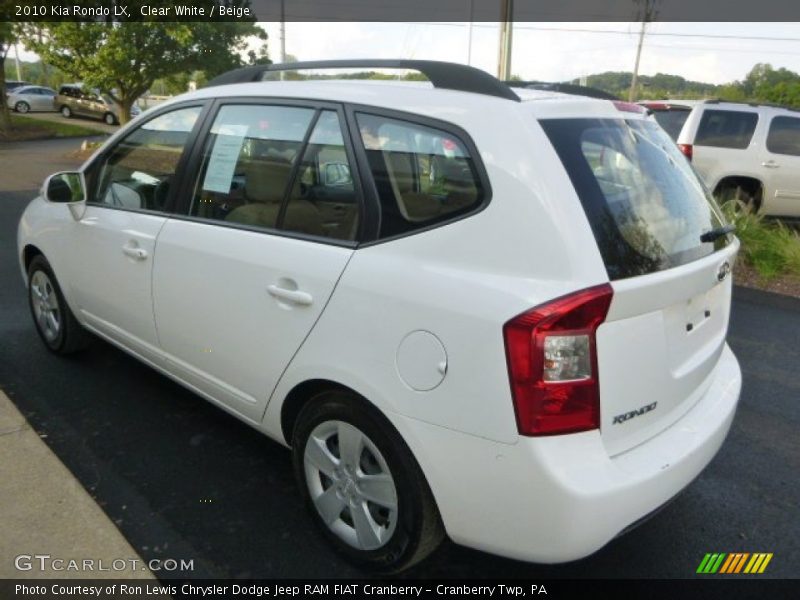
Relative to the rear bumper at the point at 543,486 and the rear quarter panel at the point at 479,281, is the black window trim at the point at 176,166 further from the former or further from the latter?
the rear bumper at the point at 543,486

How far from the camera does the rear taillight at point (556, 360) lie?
Result: 5.92 ft

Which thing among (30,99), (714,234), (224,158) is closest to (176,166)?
(224,158)

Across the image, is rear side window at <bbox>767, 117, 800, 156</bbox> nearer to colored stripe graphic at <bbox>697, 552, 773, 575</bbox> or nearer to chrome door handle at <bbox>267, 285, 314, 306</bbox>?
colored stripe graphic at <bbox>697, 552, 773, 575</bbox>

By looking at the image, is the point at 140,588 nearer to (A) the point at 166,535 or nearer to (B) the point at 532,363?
(A) the point at 166,535

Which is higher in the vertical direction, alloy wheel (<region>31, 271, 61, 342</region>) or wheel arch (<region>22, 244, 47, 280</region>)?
wheel arch (<region>22, 244, 47, 280</region>)

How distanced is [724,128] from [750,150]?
0.46 meters

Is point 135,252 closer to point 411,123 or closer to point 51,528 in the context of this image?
point 51,528

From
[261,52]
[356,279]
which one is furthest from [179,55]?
[356,279]

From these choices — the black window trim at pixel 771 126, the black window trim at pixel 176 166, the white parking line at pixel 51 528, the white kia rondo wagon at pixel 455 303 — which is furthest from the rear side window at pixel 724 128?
the white parking line at pixel 51 528

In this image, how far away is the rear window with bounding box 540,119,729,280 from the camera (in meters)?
1.96

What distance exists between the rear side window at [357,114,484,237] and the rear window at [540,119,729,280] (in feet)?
0.99

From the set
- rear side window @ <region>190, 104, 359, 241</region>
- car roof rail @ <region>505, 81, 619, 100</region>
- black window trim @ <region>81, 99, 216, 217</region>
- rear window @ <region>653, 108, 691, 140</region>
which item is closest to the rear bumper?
rear side window @ <region>190, 104, 359, 241</region>

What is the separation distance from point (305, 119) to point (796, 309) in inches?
213

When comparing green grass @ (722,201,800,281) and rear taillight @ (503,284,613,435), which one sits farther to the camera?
green grass @ (722,201,800,281)
